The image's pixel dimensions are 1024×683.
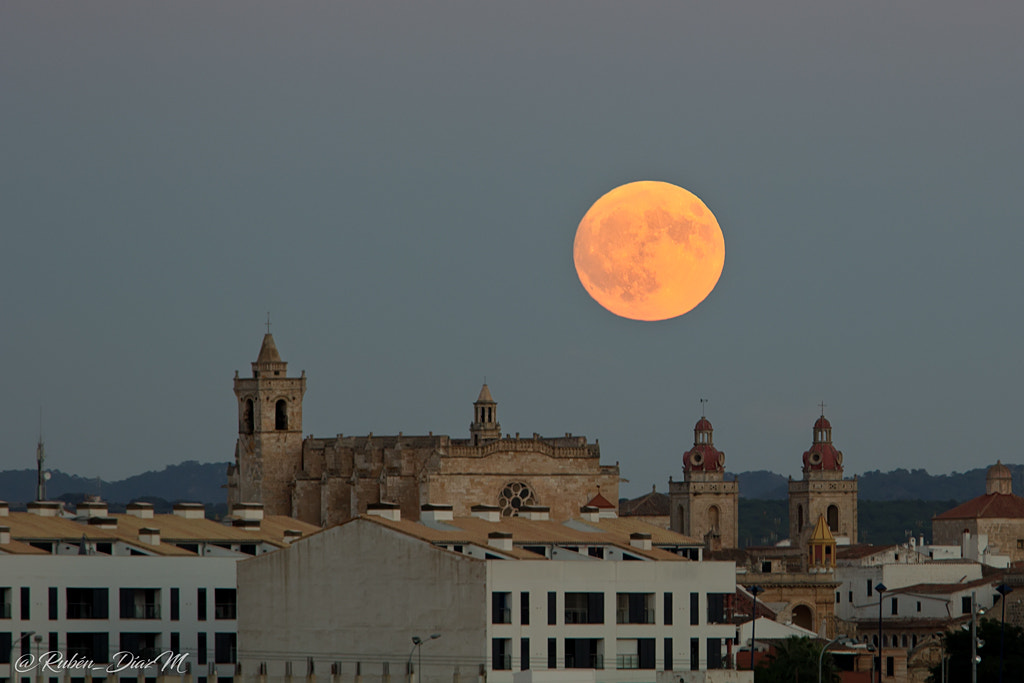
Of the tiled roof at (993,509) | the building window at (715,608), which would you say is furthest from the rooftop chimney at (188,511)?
the tiled roof at (993,509)

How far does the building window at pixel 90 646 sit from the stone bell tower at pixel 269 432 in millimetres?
55628

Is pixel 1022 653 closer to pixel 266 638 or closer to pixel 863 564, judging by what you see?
pixel 266 638

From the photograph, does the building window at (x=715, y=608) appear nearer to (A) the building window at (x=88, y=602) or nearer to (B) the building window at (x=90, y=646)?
(B) the building window at (x=90, y=646)

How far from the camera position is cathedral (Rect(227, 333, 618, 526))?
12706 cm

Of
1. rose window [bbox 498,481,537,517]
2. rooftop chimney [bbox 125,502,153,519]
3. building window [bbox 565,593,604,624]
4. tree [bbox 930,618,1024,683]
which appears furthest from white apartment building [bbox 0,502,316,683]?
rose window [bbox 498,481,537,517]

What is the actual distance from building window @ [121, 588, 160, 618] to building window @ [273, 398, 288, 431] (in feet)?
188

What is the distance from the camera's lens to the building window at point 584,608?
76.1m

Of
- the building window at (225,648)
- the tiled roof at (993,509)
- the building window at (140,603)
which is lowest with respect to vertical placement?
the building window at (225,648)

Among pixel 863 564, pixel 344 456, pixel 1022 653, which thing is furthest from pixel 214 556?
pixel 863 564

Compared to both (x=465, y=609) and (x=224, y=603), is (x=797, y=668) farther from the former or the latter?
(x=224, y=603)

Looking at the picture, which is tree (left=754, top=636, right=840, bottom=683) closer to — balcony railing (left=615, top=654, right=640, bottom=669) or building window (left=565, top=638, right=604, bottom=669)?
balcony railing (left=615, top=654, right=640, bottom=669)

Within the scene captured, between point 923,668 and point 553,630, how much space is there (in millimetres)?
40470

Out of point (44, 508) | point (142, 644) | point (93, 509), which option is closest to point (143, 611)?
point (142, 644)

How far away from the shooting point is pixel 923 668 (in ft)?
363
